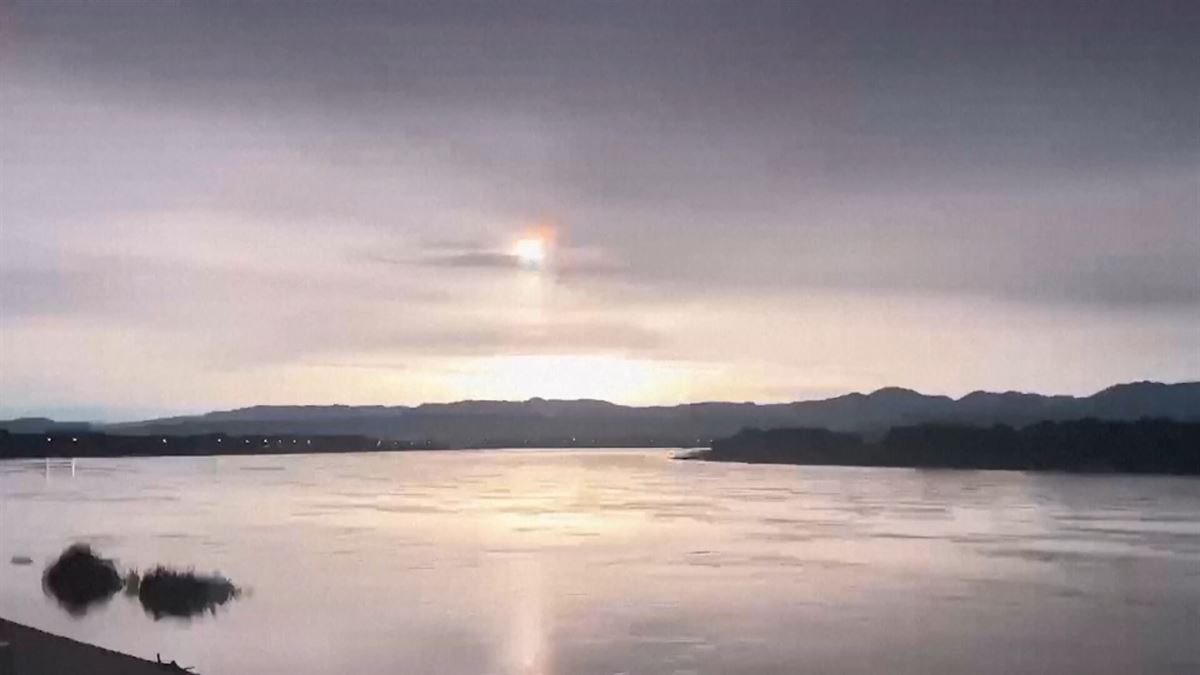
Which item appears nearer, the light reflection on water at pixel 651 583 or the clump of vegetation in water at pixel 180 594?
the light reflection on water at pixel 651 583

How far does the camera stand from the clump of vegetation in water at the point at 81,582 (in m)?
27.3

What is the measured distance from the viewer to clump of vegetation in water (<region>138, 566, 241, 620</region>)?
87.0 feet

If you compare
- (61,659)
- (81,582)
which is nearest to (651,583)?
(81,582)

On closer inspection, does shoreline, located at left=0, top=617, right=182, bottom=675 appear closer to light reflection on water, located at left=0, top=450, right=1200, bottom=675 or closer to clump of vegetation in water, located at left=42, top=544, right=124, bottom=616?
light reflection on water, located at left=0, top=450, right=1200, bottom=675

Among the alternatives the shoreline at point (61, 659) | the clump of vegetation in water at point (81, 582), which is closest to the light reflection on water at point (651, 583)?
the clump of vegetation in water at point (81, 582)

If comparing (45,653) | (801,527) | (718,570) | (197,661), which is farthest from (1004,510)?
(45,653)

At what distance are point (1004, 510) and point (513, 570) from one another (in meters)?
33.7

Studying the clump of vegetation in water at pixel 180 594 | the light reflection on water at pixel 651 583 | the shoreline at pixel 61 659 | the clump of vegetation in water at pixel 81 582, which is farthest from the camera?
the clump of vegetation in water at pixel 81 582

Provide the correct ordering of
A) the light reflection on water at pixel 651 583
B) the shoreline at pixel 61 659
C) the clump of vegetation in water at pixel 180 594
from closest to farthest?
the shoreline at pixel 61 659 → the light reflection on water at pixel 651 583 → the clump of vegetation in water at pixel 180 594

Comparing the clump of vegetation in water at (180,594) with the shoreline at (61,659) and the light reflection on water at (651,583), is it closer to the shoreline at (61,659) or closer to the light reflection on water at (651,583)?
the light reflection on water at (651,583)

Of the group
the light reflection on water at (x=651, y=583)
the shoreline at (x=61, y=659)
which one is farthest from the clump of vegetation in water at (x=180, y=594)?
the shoreline at (x=61, y=659)

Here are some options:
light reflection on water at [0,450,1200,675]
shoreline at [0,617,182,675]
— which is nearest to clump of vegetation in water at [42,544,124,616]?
light reflection on water at [0,450,1200,675]

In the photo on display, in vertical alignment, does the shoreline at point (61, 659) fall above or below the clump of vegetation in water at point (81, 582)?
above

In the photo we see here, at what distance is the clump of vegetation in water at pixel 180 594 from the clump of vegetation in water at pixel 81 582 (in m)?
0.67
